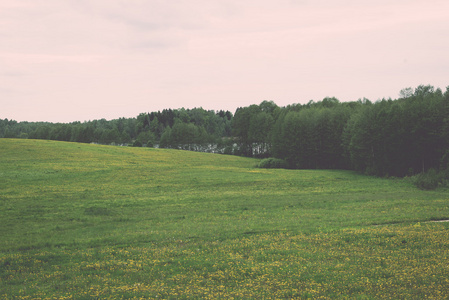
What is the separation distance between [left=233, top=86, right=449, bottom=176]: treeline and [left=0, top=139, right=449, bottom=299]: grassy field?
29266 millimetres

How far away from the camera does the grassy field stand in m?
13.1

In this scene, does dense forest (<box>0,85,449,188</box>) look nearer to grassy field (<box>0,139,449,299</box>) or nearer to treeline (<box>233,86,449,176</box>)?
treeline (<box>233,86,449,176</box>)

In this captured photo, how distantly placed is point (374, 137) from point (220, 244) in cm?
6228

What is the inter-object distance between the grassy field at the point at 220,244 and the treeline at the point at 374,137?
96.0 ft

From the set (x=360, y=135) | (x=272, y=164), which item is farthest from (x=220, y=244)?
(x=272, y=164)

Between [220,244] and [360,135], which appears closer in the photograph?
[220,244]

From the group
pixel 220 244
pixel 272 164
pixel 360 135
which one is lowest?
pixel 220 244

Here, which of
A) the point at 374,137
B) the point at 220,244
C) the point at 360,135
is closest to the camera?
the point at 220,244

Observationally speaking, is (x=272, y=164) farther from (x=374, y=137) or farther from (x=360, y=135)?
(x=374, y=137)

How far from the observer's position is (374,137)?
2901 inches

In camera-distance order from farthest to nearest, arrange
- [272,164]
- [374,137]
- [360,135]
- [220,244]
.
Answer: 1. [272,164]
2. [360,135]
3. [374,137]
4. [220,244]

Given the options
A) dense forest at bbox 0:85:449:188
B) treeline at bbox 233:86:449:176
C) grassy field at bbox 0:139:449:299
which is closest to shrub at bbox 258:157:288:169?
dense forest at bbox 0:85:449:188

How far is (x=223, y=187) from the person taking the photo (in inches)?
1929

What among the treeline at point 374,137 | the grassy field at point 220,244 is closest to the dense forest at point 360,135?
the treeline at point 374,137
